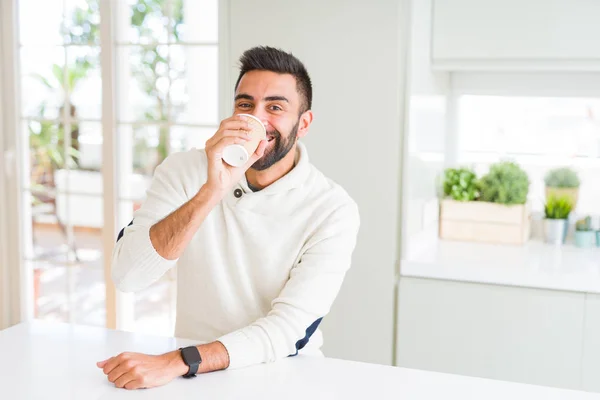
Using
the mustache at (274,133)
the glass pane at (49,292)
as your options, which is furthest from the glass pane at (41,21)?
the mustache at (274,133)

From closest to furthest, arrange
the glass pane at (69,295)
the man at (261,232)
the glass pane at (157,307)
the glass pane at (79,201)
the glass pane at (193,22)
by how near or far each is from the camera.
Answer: the man at (261,232) → the glass pane at (193,22) → the glass pane at (157,307) → the glass pane at (79,201) → the glass pane at (69,295)

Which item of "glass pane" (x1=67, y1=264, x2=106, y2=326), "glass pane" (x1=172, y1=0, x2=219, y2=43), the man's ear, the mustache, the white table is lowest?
"glass pane" (x1=67, y1=264, x2=106, y2=326)

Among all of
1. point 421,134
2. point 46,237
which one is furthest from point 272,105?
point 46,237

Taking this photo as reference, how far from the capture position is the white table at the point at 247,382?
4.44 feet

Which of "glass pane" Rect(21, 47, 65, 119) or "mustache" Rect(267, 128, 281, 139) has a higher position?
"glass pane" Rect(21, 47, 65, 119)

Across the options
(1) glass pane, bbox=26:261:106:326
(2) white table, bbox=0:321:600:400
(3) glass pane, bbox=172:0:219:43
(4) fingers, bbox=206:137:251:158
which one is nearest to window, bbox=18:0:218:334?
(3) glass pane, bbox=172:0:219:43

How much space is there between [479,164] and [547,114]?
0.36m

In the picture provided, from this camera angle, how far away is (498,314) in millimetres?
2635

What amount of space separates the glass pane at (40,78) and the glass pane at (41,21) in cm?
6

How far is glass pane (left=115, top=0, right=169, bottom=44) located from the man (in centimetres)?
149

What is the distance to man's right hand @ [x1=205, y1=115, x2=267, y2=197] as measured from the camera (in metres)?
1.56

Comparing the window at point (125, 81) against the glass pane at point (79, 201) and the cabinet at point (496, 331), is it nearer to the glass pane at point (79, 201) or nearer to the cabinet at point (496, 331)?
the glass pane at point (79, 201)

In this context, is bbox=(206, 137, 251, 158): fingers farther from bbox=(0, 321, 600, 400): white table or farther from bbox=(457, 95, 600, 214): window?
bbox=(457, 95, 600, 214): window

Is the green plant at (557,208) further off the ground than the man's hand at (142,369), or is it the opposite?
the green plant at (557,208)
